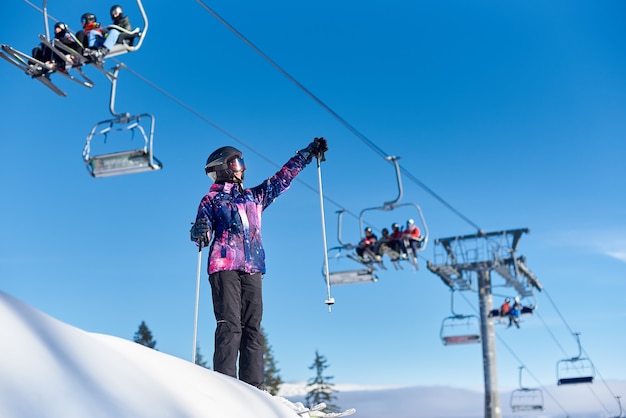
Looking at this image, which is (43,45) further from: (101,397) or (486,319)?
(486,319)

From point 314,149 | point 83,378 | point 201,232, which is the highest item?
point 314,149

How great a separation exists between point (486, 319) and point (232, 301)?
54.2 ft

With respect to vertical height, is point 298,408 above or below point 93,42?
below

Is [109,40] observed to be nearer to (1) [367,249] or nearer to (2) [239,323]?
(2) [239,323]

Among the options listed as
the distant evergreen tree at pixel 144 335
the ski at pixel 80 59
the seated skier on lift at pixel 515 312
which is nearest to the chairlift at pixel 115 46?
the ski at pixel 80 59

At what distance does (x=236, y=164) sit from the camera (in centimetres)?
446

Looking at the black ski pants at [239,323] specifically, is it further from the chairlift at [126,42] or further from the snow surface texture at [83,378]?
the chairlift at [126,42]

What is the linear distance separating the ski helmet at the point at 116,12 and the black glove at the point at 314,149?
23.0ft

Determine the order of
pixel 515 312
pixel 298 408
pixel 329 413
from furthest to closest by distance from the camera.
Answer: pixel 515 312 → pixel 329 413 → pixel 298 408

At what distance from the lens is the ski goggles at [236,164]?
4.44 metres

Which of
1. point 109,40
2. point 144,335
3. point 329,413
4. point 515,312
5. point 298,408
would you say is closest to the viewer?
point 298,408

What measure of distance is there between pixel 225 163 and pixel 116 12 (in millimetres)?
7310

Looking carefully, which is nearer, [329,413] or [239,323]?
[329,413]

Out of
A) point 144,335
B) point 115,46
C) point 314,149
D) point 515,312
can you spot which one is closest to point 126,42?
point 115,46
